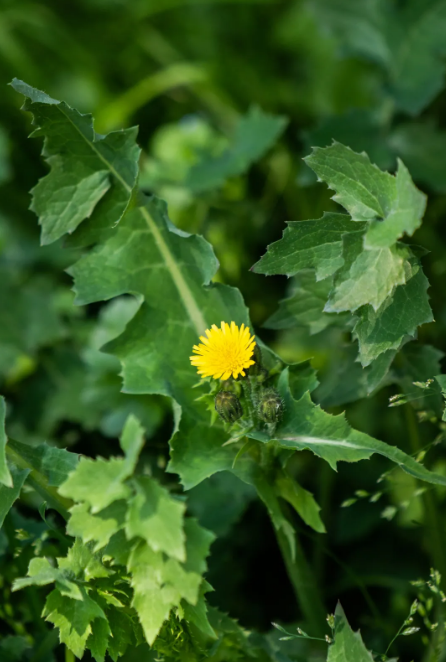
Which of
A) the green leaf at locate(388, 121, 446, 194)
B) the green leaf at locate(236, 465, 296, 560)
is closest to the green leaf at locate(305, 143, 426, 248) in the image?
the green leaf at locate(236, 465, 296, 560)

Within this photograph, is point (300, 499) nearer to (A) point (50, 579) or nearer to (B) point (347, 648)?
(B) point (347, 648)

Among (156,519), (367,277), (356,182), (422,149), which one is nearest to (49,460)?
(156,519)

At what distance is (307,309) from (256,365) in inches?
13.4

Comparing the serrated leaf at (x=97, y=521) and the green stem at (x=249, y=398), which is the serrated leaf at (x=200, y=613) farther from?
the green stem at (x=249, y=398)

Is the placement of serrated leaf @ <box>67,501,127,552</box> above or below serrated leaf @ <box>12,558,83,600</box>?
above

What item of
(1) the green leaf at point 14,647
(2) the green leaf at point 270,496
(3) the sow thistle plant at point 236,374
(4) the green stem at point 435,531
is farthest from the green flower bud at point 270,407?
(1) the green leaf at point 14,647

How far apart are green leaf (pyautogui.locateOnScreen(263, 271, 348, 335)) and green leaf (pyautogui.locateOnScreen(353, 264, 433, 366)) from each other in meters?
0.24

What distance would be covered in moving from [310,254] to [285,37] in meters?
3.01

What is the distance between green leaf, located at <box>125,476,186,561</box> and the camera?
130 cm

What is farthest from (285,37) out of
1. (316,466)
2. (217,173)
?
(316,466)

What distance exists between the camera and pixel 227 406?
5.33 ft

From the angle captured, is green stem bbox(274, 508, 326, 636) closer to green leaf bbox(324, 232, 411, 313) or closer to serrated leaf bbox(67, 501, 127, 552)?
serrated leaf bbox(67, 501, 127, 552)

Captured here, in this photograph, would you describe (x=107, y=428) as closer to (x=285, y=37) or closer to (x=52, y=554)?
(x=52, y=554)

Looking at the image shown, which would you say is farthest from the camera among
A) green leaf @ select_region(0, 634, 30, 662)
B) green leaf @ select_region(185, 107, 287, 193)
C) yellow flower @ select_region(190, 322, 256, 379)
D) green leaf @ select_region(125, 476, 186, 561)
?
green leaf @ select_region(185, 107, 287, 193)
